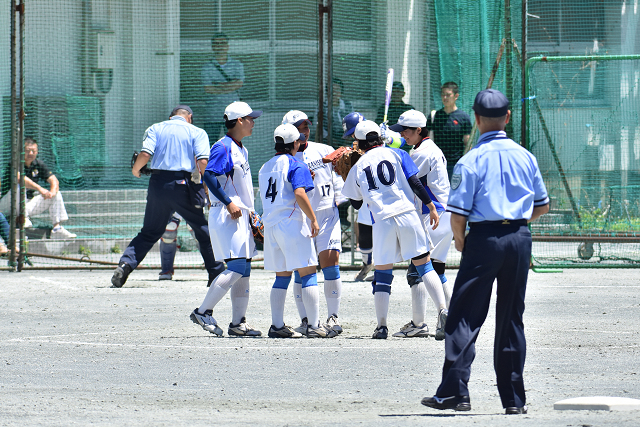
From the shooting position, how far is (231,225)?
8.55m

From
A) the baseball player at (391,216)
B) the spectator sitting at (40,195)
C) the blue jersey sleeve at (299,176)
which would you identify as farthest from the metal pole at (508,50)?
the spectator sitting at (40,195)

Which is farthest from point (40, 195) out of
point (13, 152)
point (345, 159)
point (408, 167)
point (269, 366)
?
point (269, 366)

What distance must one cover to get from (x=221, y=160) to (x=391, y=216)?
1.58m

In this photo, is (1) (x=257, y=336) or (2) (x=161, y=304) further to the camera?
(2) (x=161, y=304)

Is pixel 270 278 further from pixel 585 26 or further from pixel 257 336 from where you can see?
pixel 585 26

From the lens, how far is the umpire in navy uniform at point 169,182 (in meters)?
11.4

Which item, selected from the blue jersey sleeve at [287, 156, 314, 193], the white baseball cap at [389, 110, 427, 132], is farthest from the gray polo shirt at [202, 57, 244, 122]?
the blue jersey sleeve at [287, 156, 314, 193]

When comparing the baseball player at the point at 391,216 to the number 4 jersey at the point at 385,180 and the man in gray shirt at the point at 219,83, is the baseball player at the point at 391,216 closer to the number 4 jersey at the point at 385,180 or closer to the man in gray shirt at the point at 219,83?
the number 4 jersey at the point at 385,180

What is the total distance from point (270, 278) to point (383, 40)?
5.73 meters

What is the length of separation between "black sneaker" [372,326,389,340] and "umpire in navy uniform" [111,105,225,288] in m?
3.43

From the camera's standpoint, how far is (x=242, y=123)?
8750 mm

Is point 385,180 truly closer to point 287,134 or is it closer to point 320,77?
point 287,134

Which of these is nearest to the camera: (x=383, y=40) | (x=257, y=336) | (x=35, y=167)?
(x=257, y=336)

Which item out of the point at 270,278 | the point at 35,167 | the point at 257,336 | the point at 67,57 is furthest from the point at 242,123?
the point at 67,57
